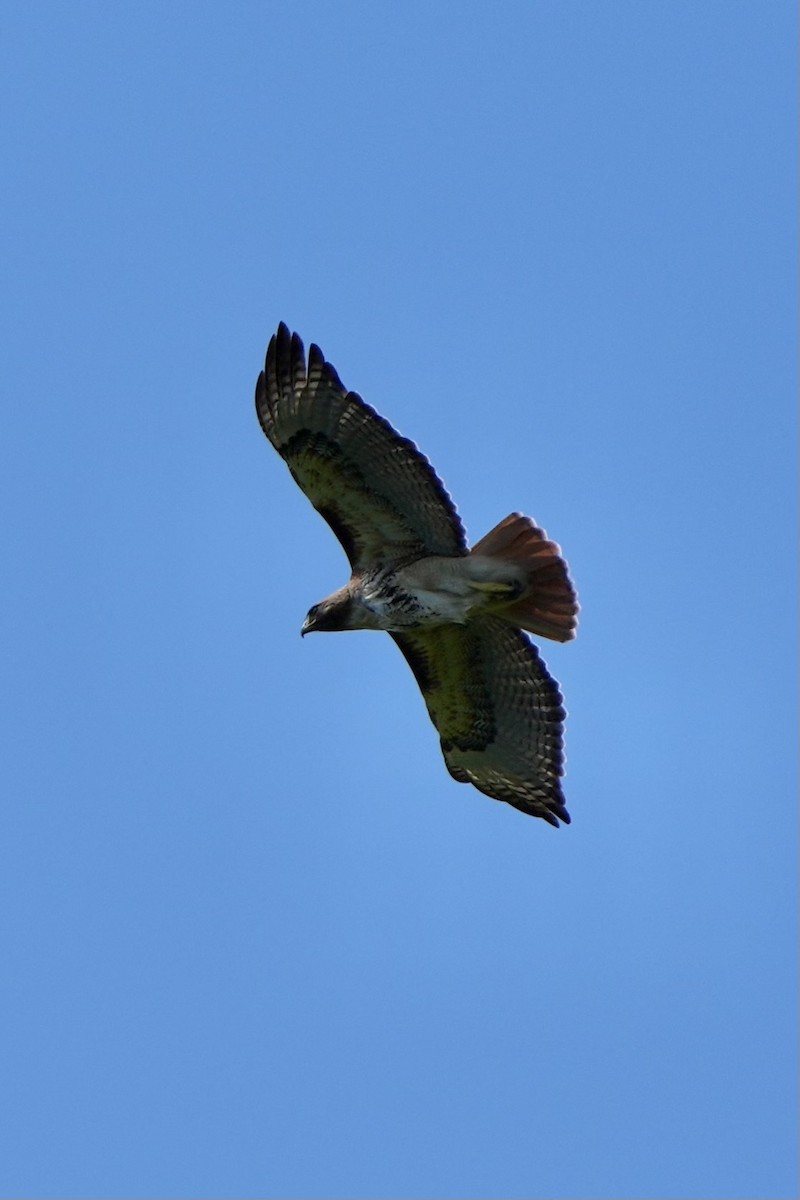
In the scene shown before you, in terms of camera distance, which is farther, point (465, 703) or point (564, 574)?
point (465, 703)

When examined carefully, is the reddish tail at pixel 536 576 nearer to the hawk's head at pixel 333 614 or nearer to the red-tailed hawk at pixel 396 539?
the red-tailed hawk at pixel 396 539

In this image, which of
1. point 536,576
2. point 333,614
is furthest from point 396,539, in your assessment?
point 536,576

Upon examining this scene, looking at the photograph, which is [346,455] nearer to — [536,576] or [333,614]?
[333,614]

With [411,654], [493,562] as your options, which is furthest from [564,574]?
[411,654]

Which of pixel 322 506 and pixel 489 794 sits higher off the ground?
pixel 322 506

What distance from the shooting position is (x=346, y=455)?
41.3 ft

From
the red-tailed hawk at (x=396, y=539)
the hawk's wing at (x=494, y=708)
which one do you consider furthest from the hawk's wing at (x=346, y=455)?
the hawk's wing at (x=494, y=708)

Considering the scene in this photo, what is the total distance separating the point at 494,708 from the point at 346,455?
2.05m

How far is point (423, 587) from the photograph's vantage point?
1268 cm

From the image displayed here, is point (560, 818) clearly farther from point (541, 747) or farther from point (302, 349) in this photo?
point (302, 349)

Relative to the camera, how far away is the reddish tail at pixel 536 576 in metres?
12.5

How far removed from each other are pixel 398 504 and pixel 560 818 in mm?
2453

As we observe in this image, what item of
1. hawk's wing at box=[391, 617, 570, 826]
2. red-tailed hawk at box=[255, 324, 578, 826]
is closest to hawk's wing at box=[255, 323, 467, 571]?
red-tailed hawk at box=[255, 324, 578, 826]

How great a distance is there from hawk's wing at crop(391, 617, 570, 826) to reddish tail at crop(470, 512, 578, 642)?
44 cm
